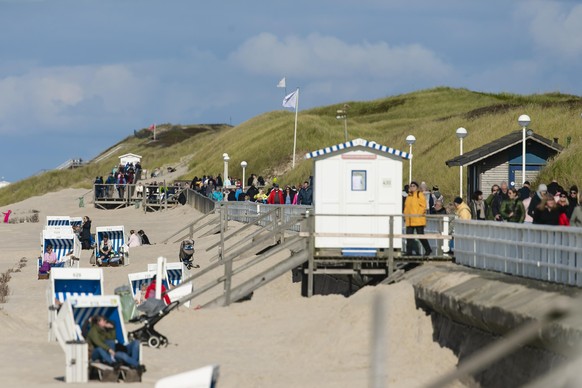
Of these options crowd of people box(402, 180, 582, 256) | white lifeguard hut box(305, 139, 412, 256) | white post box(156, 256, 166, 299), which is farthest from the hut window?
white post box(156, 256, 166, 299)

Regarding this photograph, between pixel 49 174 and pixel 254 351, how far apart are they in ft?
352

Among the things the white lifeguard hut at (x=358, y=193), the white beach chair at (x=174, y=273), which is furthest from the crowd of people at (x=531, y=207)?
the white beach chair at (x=174, y=273)

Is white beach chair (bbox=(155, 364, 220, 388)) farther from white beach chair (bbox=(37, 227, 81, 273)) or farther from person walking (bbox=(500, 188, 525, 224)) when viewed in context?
white beach chair (bbox=(37, 227, 81, 273))

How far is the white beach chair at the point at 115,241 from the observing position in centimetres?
3396

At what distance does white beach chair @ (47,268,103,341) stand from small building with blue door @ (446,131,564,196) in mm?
16003

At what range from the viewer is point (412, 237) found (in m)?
20.0

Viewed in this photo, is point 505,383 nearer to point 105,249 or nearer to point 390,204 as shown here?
point 390,204

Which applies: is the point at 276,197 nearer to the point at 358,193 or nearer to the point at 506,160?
the point at 506,160

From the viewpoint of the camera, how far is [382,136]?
8638cm

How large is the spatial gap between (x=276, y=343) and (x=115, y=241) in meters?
18.4

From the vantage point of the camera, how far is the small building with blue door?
34438 millimetres

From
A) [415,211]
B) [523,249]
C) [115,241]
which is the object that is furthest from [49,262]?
[523,249]

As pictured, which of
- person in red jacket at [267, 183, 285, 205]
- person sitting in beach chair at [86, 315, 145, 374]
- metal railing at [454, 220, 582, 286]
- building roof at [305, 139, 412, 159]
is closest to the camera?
metal railing at [454, 220, 582, 286]

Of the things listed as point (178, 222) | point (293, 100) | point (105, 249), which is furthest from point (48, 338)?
point (293, 100)
